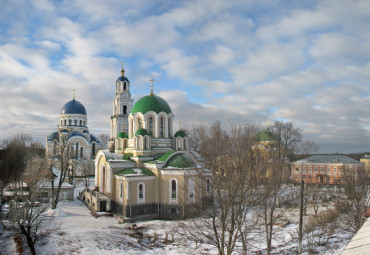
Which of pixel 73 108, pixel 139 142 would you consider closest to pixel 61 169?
pixel 139 142

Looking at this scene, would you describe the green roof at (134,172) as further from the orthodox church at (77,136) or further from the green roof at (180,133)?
the orthodox church at (77,136)

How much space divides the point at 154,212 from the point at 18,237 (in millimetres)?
9800

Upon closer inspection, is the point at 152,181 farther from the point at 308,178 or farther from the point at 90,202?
the point at 308,178

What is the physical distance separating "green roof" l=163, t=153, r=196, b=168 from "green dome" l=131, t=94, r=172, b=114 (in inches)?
230

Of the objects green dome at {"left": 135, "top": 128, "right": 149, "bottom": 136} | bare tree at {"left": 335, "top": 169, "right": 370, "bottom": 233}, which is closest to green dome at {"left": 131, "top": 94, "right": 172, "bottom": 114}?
green dome at {"left": 135, "top": 128, "right": 149, "bottom": 136}

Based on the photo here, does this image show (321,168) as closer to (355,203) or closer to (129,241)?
(355,203)

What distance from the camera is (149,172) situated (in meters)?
23.2

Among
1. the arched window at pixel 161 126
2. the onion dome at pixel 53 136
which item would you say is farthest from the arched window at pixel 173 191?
the onion dome at pixel 53 136

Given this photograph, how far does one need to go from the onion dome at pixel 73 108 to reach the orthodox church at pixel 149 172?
2528 cm

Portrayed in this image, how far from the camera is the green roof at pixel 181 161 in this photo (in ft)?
72.7

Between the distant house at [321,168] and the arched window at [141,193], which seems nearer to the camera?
the arched window at [141,193]

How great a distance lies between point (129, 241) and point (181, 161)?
7714 mm

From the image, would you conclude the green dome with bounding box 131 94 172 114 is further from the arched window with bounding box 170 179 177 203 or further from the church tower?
the church tower

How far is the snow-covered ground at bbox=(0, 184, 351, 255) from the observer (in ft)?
49.8
